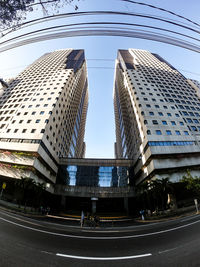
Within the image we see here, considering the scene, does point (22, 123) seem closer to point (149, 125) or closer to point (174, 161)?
point (149, 125)

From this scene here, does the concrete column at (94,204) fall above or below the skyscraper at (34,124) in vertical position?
below

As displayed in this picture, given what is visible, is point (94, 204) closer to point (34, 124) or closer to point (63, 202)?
point (63, 202)

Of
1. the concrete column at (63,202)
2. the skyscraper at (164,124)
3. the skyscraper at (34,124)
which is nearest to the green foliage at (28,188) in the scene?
the skyscraper at (34,124)

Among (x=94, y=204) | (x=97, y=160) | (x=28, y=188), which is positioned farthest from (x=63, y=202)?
(x=97, y=160)

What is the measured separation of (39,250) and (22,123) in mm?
36361

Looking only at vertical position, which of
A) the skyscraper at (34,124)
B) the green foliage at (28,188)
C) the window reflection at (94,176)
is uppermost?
the skyscraper at (34,124)

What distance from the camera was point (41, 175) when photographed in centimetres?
2938

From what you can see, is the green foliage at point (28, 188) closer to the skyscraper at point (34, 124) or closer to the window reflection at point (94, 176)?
the skyscraper at point (34, 124)

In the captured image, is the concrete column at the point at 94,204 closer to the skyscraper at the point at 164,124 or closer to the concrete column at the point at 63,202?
the concrete column at the point at 63,202

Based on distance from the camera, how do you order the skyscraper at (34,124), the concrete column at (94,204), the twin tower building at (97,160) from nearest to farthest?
the skyscraper at (34,124)
the twin tower building at (97,160)
the concrete column at (94,204)

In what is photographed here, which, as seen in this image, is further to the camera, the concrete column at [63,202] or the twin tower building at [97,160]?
the concrete column at [63,202]

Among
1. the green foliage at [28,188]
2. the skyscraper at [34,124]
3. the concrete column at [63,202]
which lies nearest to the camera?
the green foliage at [28,188]

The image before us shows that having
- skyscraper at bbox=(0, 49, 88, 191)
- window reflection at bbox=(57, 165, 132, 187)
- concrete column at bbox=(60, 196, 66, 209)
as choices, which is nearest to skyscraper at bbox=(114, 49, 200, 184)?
window reflection at bbox=(57, 165, 132, 187)

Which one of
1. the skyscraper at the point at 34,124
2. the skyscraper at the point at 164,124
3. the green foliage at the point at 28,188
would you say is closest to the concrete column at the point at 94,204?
the skyscraper at the point at 34,124
